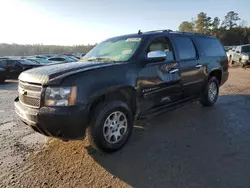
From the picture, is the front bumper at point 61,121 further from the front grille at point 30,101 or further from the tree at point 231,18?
the tree at point 231,18

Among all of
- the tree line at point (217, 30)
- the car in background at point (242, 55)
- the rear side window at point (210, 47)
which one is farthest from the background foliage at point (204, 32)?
the rear side window at point (210, 47)

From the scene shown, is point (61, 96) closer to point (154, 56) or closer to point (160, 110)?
point (154, 56)

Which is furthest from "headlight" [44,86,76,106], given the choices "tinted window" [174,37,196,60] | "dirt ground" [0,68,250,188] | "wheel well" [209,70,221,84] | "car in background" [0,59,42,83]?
"car in background" [0,59,42,83]

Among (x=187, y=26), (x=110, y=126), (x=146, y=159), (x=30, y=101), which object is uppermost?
(x=187, y=26)

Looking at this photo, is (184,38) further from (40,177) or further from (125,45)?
(40,177)

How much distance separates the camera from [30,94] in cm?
332

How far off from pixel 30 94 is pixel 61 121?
0.73 m

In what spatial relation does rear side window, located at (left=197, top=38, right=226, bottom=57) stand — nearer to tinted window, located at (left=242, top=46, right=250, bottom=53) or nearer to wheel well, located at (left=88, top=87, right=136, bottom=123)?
wheel well, located at (left=88, top=87, right=136, bottom=123)

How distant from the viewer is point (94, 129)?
10.8 feet

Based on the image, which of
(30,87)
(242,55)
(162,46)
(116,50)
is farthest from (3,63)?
(242,55)

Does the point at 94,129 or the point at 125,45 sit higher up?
the point at 125,45

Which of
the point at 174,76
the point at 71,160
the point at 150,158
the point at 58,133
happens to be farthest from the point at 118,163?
the point at 174,76

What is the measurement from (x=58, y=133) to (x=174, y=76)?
8.48 ft

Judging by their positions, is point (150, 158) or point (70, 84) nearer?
point (70, 84)
